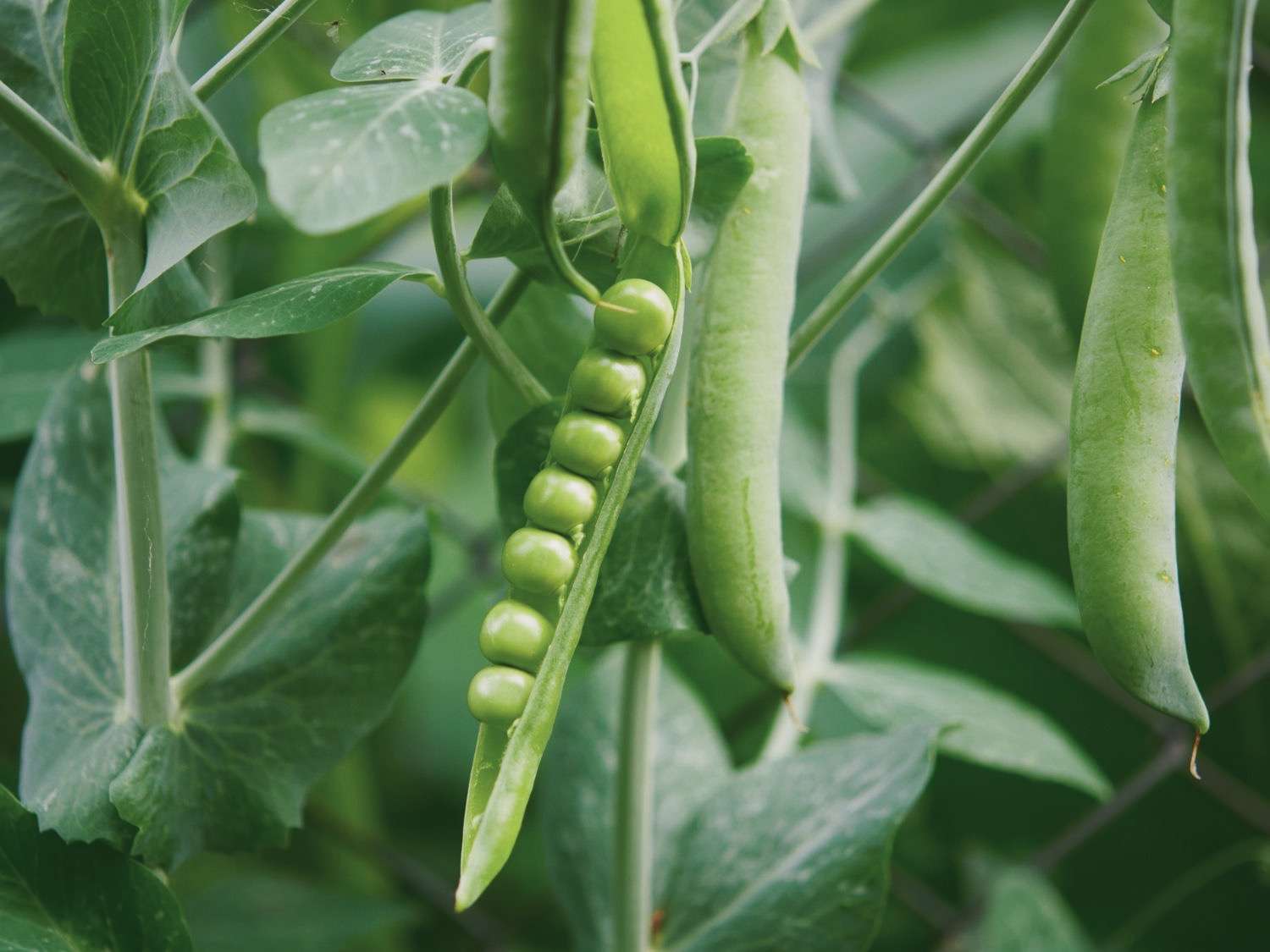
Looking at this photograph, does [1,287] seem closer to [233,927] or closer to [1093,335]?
[233,927]

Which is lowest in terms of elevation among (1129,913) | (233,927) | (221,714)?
(1129,913)

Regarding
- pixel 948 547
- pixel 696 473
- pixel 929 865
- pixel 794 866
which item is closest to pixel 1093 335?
pixel 696 473

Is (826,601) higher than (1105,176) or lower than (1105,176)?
lower

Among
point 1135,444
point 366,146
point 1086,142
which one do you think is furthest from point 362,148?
point 1086,142

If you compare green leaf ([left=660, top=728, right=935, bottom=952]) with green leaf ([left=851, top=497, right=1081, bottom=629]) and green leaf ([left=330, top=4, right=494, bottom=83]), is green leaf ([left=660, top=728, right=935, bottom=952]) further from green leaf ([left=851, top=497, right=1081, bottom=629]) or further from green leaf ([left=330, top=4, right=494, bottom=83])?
green leaf ([left=330, top=4, right=494, bottom=83])

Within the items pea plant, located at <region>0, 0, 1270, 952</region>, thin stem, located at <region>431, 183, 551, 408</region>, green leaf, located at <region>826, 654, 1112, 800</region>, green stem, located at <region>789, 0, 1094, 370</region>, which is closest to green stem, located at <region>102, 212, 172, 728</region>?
pea plant, located at <region>0, 0, 1270, 952</region>

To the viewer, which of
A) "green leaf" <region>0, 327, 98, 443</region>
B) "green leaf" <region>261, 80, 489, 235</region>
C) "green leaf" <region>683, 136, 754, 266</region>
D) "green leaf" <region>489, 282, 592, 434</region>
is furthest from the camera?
"green leaf" <region>0, 327, 98, 443</region>
